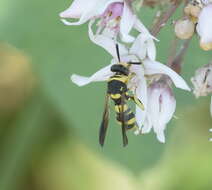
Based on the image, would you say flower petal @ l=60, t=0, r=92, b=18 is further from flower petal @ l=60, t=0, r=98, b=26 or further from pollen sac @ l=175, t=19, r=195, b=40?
pollen sac @ l=175, t=19, r=195, b=40

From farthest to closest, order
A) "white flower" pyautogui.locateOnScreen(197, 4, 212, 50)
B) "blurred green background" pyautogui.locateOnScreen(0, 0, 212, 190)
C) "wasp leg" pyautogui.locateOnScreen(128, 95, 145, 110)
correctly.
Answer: "blurred green background" pyautogui.locateOnScreen(0, 0, 212, 190) < "wasp leg" pyautogui.locateOnScreen(128, 95, 145, 110) < "white flower" pyautogui.locateOnScreen(197, 4, 212, 50)

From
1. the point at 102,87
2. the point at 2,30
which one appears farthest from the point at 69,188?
the point at 2,30

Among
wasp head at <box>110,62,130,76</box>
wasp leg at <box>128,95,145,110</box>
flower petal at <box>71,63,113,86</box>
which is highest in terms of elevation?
wasp head at <box>110,62,130,76</box>

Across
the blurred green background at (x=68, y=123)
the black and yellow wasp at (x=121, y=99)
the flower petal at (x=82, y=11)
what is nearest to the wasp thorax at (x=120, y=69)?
the black and yellow wasp at (x=121, y=99)

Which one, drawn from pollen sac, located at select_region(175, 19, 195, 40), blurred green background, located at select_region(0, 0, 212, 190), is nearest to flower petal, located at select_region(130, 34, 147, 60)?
pollen sac, located at select_region(175, 19, 195, 40)

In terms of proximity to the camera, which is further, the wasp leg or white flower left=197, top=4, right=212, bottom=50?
the wasp leg

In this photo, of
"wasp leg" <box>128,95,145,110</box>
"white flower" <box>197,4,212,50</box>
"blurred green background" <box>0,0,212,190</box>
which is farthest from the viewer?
"blurred green background" <box>0,0,212,190</box>

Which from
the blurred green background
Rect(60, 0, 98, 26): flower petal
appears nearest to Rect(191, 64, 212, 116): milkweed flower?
Rect(60, 0, 98, 26): flower petal

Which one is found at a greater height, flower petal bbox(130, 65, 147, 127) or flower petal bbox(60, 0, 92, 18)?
flower petal bbox(60, 0, 92, 18)
